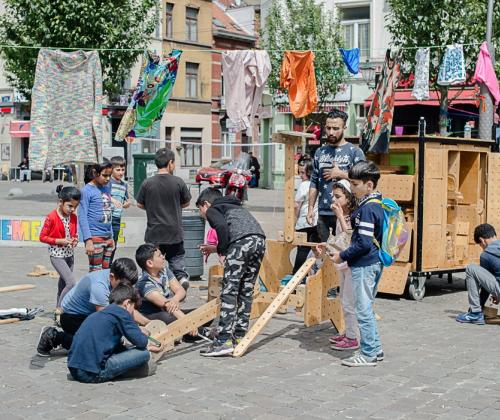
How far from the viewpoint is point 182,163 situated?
146 ft

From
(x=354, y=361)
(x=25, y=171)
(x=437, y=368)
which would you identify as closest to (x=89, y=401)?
(x=354, y=361)

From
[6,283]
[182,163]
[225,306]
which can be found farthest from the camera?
[182,163]

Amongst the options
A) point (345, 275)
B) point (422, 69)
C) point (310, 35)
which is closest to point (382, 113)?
point (345, 275)

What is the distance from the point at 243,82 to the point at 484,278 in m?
7.00

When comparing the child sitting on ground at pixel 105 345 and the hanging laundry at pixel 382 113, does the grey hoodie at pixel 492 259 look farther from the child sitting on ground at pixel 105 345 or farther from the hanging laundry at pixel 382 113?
→ the child sitting on ground at pixel 105 345

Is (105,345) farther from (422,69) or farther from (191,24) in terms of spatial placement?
(191,24)

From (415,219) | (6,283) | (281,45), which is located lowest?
(6,283)

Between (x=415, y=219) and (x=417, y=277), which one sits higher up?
(x=415, y=219)

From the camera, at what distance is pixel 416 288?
999 centimetres

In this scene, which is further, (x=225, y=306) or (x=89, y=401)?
(x=225, y=306)

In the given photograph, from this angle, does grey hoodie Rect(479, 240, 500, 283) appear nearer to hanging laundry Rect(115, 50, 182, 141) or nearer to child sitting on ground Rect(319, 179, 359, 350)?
child sitting on ground Rect(319, 179, 359, 350)

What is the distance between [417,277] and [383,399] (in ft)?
15.0

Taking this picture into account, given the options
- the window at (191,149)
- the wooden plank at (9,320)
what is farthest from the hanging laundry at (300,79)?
the window at (191,149)

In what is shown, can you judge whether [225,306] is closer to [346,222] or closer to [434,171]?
[346,222]
